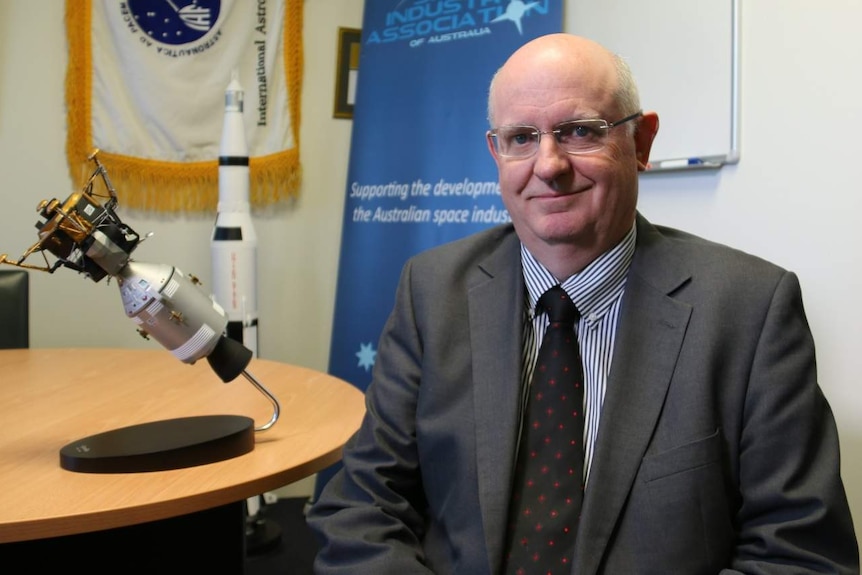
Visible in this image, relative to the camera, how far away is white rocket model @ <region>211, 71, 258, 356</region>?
2.85 meters

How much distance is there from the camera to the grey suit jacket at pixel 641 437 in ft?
3.47

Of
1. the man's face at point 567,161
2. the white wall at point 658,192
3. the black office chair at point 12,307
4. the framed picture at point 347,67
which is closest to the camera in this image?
the man's face at point 567,161

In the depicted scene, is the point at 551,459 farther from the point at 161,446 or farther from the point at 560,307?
the point at 161,446

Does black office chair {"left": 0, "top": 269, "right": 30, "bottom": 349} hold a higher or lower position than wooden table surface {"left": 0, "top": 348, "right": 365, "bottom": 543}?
higher

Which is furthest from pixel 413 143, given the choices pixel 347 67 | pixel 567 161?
pixel 567 161

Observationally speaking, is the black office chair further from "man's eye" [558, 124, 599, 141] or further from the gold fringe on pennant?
Answer: "man's eye" [558, 124, 599, 141]

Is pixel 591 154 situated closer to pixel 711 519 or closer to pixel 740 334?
pixel 740 334

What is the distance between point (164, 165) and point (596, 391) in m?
2.49

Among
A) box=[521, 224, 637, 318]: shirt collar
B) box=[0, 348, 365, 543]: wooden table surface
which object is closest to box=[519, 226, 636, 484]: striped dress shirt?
box=[521, 224, 637, 318]: shirt collar

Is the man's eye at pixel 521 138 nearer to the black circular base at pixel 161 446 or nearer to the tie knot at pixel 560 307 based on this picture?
the tie knot at pixel 560 307

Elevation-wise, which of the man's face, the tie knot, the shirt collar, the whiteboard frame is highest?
the whiteboard frame

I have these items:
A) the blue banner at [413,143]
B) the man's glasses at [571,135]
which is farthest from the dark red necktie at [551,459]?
the blue banner at [413,143]

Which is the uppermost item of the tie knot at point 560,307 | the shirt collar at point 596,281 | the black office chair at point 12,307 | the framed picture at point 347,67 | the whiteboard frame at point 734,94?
the framed picture at point 347,67

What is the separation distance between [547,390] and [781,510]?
1.18 ft
